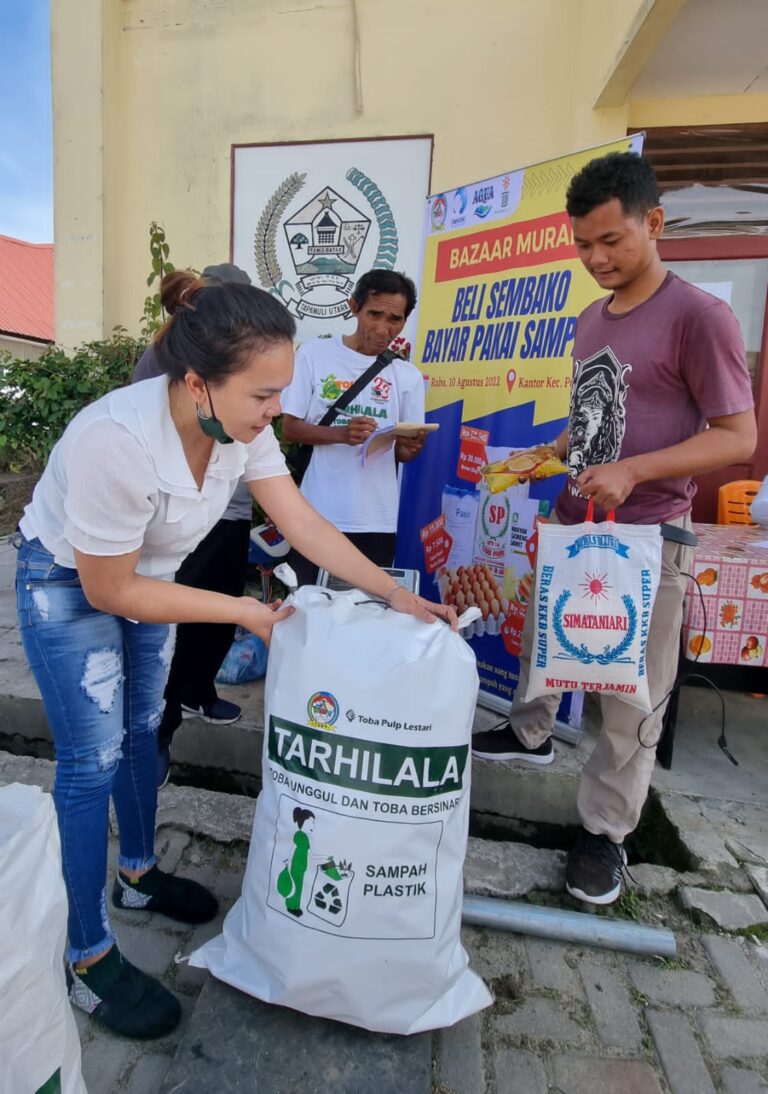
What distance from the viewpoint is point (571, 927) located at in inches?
72.4

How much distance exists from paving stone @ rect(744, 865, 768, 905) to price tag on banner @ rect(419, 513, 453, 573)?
1683mm

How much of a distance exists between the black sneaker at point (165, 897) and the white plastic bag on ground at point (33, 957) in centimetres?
80

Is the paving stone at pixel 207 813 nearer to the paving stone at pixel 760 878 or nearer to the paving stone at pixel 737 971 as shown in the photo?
the paving stone at pixel 737 971

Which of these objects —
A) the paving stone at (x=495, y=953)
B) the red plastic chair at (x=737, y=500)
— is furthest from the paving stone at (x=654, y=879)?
the red plastic chair at (x=737, y=500)

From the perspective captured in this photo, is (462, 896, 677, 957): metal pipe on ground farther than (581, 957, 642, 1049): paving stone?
Yes

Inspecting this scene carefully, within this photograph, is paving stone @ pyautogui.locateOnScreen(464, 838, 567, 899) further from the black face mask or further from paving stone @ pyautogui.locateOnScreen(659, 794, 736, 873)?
the black face mask

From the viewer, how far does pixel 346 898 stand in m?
1.38

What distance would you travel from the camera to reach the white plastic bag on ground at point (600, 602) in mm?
1784

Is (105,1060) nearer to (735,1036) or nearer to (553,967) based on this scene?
(553,967)

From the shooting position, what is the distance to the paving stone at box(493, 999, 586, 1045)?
1568 mm

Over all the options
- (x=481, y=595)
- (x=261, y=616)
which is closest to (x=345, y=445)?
(x=481, y=595)

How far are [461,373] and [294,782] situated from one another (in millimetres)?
2206

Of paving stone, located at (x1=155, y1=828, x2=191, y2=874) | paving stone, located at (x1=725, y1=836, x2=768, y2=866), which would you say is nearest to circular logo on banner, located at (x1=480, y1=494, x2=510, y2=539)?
paving stone, located at (x1=725, y1=836, x2=768, y2=866)

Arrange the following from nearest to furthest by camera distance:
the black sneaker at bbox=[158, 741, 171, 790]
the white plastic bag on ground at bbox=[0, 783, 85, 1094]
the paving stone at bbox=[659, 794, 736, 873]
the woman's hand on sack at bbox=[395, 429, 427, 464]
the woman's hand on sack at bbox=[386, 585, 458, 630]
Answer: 1. the white plastic bag on ground at bbox=[0, 783, 85, 1094]
2. the woman's hand on sack at bbox=[386, 585, 458, 630]
3. the paving stone at bbox=[659, 794, 736, 873]
4. the black sneaker at bbox=[158, 741, 171, 790]
5. the woman's hand on sack at bbox=[395, 429, 427, 464]
